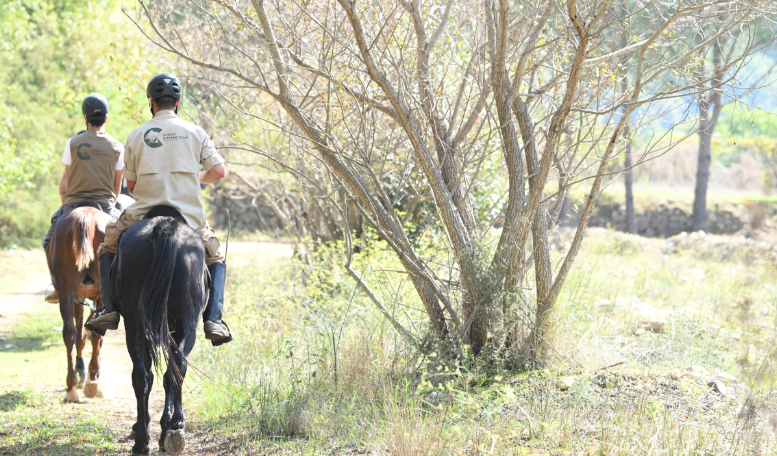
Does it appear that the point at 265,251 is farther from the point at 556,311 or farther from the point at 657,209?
the point at 657,209

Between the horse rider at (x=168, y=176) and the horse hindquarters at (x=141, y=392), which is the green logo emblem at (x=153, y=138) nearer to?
the horse rider at (x=168, y=176)

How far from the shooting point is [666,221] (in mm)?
25109

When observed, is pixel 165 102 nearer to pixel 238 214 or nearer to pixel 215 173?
pixel 215 173

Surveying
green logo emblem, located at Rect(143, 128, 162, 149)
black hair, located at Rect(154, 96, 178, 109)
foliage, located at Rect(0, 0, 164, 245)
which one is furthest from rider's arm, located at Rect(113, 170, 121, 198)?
foliage, located at Rect(0, 0, 164, 245)

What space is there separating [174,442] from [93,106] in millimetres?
3555

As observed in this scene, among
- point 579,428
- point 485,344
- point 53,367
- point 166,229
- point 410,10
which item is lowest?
point 53,367

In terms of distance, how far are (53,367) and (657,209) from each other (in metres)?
23.2

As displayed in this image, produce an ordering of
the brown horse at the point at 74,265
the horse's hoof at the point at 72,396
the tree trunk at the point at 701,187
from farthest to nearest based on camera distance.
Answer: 1. the tree trunk at the point at 701,187
2. the brown horse at the point at 74,265
3. the horse's hoof at the point at 72,396

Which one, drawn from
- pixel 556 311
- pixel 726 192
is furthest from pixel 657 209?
pixel 556 311

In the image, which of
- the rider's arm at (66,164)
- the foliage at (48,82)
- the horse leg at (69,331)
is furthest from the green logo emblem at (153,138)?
the foliage at (48,82)

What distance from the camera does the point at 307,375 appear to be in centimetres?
504

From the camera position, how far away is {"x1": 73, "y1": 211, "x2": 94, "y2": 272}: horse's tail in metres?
5.92

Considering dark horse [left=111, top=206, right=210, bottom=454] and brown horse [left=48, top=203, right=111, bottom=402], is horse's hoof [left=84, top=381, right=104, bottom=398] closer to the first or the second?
brown horse [left=48, top=203, right=111, bottom=402]

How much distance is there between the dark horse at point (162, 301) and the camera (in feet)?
12.8
